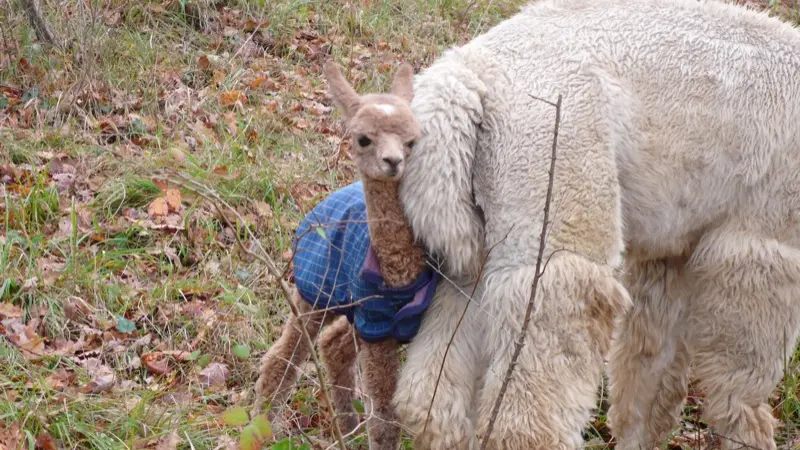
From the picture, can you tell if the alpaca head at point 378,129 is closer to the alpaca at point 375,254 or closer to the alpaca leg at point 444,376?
the alpaca at point 375,254

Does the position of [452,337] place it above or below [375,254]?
below

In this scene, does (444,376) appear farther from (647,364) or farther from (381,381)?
(647,364)

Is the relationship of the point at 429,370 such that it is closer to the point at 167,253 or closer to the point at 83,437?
the point at 83,437

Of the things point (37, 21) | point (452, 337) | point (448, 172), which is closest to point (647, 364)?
point (452, 337)

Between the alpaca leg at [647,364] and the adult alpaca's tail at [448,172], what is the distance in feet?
4.20

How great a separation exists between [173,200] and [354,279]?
8.57ft

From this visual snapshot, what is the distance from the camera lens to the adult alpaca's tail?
3.18 m

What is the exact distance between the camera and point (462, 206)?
322 cm

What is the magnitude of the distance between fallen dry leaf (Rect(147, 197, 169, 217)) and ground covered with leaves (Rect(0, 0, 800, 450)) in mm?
19

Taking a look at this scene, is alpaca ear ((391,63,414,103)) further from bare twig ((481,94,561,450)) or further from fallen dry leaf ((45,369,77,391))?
fallen dry leaf ((45,369,77,391))

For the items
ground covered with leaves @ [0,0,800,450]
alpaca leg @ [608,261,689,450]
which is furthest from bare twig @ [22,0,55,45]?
alpaca leg @ [608,261,689,450]

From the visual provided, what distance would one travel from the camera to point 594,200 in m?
3.19

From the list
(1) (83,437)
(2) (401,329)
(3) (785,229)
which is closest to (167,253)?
(1) (83,437)

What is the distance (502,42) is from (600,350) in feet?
3.66
